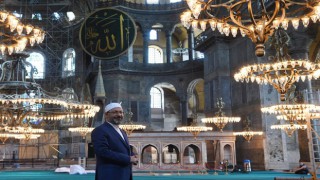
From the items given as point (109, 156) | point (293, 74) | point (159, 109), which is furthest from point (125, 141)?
point (159, 109)

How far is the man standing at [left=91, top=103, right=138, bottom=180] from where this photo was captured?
7.63ft

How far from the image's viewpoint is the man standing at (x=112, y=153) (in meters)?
Result: 2.32

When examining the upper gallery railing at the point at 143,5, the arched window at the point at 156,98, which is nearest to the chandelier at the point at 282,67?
the upper gallery railing at the point at 143,5

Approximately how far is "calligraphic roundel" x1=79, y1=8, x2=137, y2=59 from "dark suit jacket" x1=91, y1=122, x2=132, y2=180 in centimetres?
987

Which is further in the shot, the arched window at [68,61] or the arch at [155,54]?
the arch at [155,54]

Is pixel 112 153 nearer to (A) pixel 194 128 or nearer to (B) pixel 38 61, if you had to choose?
(A) pixel 194 128

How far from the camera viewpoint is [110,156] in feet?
7.59

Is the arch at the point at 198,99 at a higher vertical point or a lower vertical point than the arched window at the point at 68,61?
lower

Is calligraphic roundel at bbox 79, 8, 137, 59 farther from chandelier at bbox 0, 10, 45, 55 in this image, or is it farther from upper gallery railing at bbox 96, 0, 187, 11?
upper gallery railing at bbox 96, 0, 187, 11

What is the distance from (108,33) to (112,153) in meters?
10.8

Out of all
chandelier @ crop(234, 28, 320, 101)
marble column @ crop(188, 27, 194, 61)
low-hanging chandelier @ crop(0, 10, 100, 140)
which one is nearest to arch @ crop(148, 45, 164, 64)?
marble column @ crop(188, 27, 194, 61)

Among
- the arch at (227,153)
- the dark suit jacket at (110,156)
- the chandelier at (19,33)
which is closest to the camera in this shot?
the dark suit jacket at (110,156)

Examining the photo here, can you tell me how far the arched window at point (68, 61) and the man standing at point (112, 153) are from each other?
21.2 metres

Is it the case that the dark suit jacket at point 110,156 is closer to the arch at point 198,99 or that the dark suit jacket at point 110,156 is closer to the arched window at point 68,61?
the arch at point 198,99
